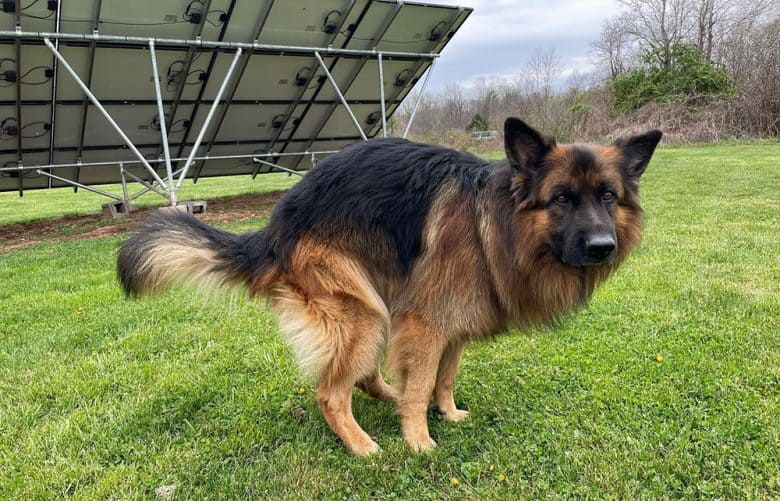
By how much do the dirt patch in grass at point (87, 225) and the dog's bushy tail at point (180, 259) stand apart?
255 inches

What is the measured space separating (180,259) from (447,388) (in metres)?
1.79

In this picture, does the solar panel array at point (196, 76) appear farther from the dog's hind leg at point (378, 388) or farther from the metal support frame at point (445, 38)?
the dog's hind leg at point (378, 388)

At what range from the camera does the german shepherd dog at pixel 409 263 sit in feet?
8.46

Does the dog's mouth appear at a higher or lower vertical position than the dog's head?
lower

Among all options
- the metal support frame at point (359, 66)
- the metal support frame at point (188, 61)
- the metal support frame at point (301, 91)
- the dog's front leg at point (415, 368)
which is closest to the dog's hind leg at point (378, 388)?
the dog's front leg at point (415, 368)

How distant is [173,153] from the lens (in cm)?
1206

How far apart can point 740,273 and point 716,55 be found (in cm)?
2766

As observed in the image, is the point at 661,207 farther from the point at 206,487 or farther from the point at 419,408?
the point at 206,487

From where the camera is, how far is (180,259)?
2.85 m

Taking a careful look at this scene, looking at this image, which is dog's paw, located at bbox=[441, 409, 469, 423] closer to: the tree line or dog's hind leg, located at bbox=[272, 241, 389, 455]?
dog's hind leg, located at bbox=[272, 241, 389, 455]

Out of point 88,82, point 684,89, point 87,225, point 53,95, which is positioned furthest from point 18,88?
point 684,89

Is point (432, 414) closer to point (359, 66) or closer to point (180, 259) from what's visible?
point (180, 259)

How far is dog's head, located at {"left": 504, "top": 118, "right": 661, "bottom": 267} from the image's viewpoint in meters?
2.37

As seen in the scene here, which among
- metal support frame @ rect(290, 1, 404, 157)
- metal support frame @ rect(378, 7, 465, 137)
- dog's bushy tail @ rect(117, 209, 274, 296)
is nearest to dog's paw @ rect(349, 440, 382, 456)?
dog's bushy tail @ rect(117, 209, 274, 296)
